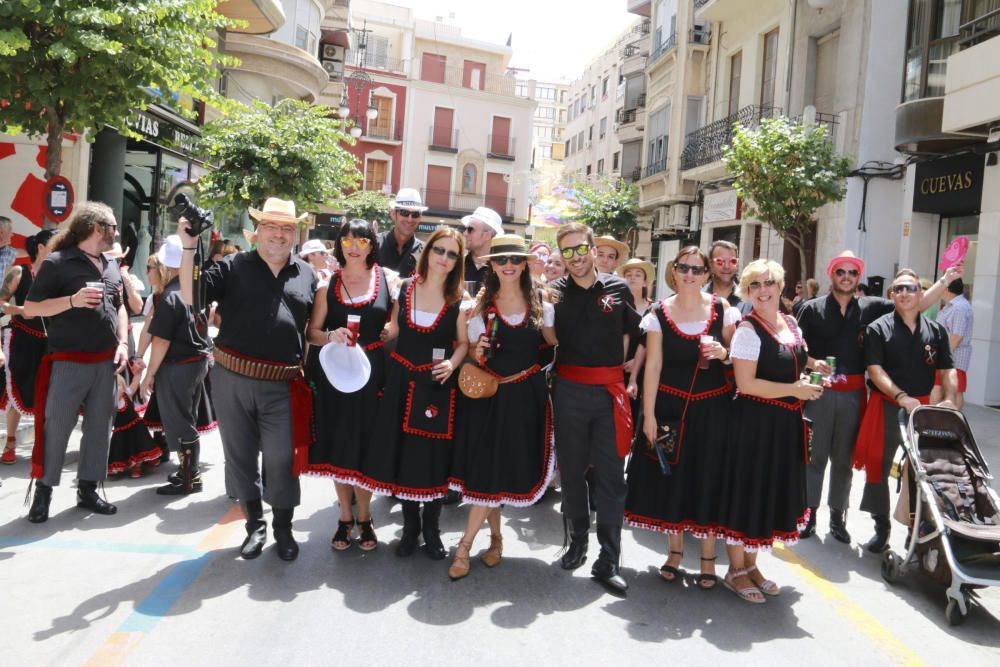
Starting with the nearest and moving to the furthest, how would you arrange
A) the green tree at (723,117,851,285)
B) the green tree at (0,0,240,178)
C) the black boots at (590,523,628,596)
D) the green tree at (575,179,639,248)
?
the black boots at (590,523,628,596) < the green tree at (0,0,240,178) < the green tree at (723,117,851,285) < the green tree at (575,179,639,248)

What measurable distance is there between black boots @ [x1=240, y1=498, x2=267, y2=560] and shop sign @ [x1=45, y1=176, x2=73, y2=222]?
5924mm

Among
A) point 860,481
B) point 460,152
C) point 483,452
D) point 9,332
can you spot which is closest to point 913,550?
point 483,452

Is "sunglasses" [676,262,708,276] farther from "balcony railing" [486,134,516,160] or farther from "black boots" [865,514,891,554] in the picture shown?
"balcony railing" [486,134,516,160]

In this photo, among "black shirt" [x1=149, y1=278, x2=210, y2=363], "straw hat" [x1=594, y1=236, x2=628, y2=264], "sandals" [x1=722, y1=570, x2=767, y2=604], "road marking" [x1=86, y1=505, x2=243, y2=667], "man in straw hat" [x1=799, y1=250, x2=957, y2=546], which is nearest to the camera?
"road marking" [x1=86, y1=505, x2=243, y2=667]

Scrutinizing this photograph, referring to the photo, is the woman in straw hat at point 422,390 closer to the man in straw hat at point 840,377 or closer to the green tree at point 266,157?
the man in straw hat at point 840,377

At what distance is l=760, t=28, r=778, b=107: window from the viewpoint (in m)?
21.5

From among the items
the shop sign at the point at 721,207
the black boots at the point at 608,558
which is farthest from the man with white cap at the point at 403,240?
the shop sign at the point at 721,207

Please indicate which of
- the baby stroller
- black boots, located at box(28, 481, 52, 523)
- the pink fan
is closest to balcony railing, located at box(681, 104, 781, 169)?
the pink fan

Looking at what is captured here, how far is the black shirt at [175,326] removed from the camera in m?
6.38

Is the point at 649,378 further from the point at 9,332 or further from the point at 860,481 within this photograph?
the point at 9,332

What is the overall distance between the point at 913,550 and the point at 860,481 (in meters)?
3.23

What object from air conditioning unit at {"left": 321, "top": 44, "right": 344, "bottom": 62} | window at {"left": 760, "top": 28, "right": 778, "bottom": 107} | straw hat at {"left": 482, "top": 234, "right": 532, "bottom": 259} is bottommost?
straw hat at {"left": 482, "top": 234, "right": 532, "bottom": 259}

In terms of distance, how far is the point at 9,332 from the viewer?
7.26 m

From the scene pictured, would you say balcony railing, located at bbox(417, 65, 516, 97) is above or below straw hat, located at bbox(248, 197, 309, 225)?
above
